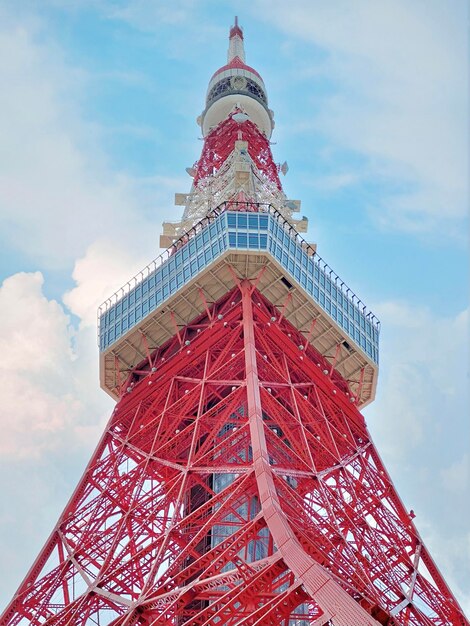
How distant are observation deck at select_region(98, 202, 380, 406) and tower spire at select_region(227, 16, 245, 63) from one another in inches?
792

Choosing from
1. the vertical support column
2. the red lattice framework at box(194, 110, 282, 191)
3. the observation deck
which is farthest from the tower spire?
the vertical support column

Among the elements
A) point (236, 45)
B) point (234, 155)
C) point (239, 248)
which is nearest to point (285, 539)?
point (239, 248)

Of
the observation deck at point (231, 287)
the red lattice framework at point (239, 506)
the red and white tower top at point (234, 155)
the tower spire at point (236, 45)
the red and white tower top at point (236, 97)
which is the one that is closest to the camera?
the red lattice framework at point (239, 506)

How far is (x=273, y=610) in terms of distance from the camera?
17.8 meters

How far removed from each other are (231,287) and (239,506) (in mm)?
8582

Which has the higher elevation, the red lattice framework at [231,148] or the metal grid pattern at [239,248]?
the red lattice framework at [231,148]

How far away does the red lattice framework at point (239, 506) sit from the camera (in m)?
21.0

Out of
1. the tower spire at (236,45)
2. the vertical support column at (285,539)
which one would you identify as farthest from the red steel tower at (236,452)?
the tower spire at (236,45)

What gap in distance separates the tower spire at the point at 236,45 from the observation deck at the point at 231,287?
66.0 feet

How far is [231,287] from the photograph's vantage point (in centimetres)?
3434

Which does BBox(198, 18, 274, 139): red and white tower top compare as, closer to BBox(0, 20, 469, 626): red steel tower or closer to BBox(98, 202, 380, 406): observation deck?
BBox(0, 20, 469, 626): red steel tower

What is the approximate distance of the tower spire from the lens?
54.6 metres

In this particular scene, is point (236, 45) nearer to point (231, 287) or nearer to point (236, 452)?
point (231, 287)

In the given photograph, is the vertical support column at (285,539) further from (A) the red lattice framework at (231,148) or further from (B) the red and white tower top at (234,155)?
(A) the red lattice framework at (231,148)
